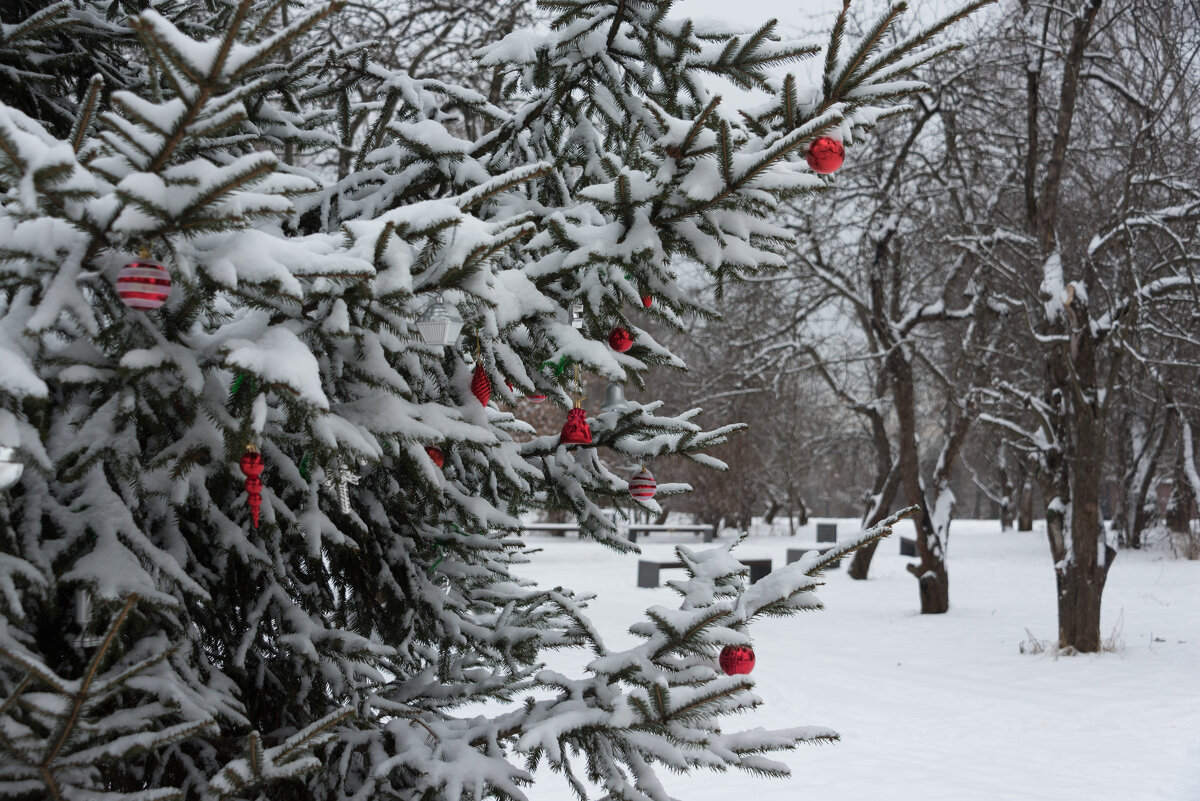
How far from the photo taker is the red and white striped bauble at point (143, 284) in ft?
4.62

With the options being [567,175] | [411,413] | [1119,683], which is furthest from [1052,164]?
[411,413]

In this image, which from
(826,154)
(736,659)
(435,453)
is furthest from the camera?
(435,453)

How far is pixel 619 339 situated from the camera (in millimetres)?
2600

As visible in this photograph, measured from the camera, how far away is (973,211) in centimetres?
1108

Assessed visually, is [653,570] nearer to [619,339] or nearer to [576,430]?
[576,430]

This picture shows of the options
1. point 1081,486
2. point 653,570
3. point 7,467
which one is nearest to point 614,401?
point 7,467

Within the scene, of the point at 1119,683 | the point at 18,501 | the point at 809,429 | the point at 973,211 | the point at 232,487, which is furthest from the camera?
the point at 809,429

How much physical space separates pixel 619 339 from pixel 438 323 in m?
0.85

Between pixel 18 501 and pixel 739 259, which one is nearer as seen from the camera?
pixel 18 501

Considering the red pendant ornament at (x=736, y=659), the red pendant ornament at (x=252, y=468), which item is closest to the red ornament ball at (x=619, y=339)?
the red pendant ornament at (x=736, y=659)

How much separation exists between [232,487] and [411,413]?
0.66m

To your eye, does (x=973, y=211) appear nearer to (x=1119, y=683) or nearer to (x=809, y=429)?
(x=1119, y=683)

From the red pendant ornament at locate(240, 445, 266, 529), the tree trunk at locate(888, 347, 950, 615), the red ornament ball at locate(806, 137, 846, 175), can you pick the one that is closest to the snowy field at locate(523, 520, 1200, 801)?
the tree trunk at locate(888, 347, 950, 615)

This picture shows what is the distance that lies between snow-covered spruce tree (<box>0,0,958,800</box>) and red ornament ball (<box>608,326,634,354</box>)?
3cm
